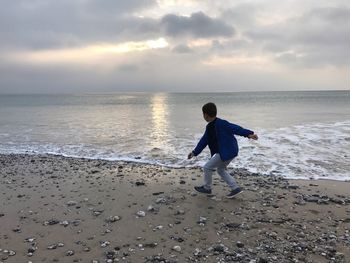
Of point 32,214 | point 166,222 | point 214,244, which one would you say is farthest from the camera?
point 32,214

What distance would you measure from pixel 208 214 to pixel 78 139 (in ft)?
49.1

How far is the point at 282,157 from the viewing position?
46.5ft

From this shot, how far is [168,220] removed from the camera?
7.14 meters

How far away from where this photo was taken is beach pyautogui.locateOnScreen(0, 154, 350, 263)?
229 inches

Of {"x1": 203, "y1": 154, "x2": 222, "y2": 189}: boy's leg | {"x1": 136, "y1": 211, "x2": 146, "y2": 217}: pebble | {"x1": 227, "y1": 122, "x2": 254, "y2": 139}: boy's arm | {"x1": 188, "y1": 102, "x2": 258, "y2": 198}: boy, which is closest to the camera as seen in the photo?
{"x1": 136, "y1": 211, "x2": 146, "y2": 217}: pebble

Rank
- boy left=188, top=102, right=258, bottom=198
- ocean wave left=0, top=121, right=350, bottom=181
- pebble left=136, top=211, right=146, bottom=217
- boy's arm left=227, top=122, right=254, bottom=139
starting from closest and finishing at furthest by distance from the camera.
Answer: pebble left=136, top=211, right=146, bottom=217
boy's arm left=227, top=122, right=254, bottom=139
boy left=188, top=102, right=258, bottom=198
ocean wave left=0, top=121, right=350, bottom=181

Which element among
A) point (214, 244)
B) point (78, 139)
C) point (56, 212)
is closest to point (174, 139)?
point (78, 139)

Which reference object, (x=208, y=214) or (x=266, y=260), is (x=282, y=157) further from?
(x=266, y=260)

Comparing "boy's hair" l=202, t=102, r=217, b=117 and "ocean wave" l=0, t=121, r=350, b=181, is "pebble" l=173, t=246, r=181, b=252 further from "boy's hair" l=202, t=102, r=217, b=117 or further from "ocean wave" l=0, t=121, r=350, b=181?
"ocean wave" l=0, t=121, r=350, b=181

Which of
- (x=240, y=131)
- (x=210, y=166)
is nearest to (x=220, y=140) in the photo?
(x=240, y=131)

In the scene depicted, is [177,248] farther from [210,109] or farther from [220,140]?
[210,109]

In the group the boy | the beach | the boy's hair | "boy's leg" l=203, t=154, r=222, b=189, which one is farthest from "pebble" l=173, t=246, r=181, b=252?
the boy's hair

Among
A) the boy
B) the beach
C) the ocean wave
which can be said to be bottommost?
the ocean wave

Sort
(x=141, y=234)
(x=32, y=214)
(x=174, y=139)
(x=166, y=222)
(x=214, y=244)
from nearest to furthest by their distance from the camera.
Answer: (x=214, y=244) → (x=141, y=234) → (x=166, y=222) → (x=32, y=214) → (x=174, y=139)
